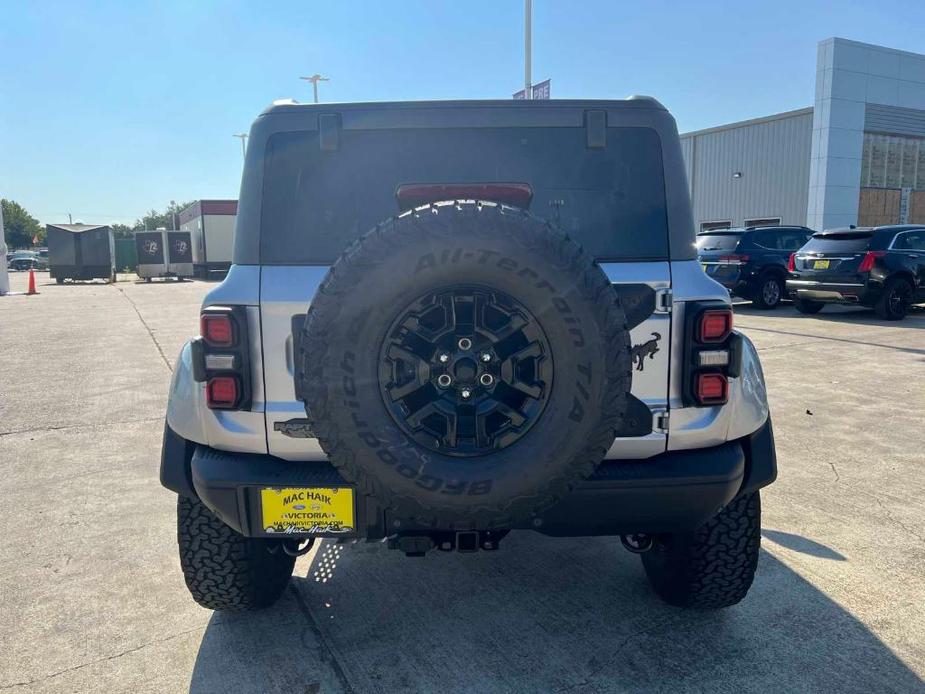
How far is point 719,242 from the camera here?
1358 cm

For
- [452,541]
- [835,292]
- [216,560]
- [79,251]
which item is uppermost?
[79,251]

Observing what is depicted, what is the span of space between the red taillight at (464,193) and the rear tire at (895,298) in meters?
11.2

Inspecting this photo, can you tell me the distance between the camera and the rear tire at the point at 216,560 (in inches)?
96.4

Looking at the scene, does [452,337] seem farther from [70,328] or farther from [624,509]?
[70,328]

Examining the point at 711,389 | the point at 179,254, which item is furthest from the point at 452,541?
the point at 179,254

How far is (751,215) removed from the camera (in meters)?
25.0

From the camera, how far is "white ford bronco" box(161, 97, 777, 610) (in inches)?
70.6

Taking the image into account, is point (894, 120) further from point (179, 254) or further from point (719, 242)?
point (179, 254)

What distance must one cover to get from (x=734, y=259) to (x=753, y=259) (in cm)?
40

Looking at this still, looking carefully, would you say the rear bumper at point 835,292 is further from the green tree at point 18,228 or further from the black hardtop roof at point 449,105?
the green tree at point 18,228

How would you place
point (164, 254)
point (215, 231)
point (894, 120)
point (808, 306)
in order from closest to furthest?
point (808, 306) < point (894, 120) < point (215, 231) < point (164, 254)

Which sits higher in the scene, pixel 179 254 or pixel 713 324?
pixel 179 254

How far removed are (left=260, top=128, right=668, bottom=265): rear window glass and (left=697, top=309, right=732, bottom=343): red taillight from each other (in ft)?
0.88

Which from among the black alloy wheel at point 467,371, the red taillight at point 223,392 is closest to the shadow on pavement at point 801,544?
the black alloy wheel at point 467,371
